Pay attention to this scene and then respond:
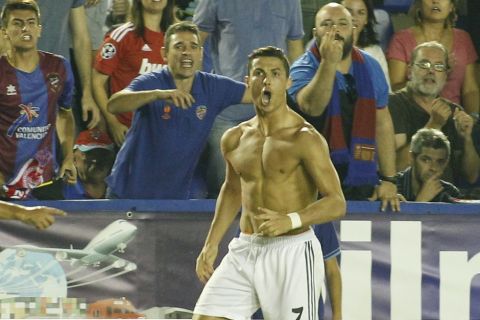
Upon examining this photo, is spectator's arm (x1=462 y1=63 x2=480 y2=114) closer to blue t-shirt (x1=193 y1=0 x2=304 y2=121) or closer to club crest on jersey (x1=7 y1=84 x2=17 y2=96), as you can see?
blue t-shirt (x1=193 y1=0 x2=304 y2=121)

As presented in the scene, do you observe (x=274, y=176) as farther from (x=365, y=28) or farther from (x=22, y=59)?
(x=365, y=28)

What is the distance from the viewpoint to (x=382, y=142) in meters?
7.63

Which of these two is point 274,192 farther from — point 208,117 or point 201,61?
point 201,61

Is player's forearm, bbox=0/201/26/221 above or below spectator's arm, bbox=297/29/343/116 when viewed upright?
below

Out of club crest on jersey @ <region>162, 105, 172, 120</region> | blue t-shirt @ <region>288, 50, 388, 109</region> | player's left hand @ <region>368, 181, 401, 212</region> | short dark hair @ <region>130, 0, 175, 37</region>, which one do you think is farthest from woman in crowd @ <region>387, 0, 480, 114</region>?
club crest on jersey @ <region>162, 105, 172, 120</region>

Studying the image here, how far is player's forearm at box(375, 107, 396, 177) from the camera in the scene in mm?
7629

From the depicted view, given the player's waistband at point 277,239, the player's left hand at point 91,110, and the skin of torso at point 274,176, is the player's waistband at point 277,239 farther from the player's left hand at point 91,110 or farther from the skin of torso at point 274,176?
the player's left hand at point 91,110

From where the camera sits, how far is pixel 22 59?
24.5 ft

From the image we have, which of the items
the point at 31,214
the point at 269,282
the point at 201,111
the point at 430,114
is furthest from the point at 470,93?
the point at 31,214

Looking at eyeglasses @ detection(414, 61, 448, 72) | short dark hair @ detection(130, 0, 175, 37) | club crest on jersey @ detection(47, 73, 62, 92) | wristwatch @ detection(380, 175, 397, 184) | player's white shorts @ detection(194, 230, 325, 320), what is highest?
short dark hair @ detection(130, 0, 175, 37)

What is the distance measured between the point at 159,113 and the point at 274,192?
1166 millimetres

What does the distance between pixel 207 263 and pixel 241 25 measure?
193cm

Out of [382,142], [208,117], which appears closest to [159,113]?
[208,117]

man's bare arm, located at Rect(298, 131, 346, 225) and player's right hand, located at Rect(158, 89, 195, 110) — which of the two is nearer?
man's bare arm, located at Rect(298, 131, 346, 225)
